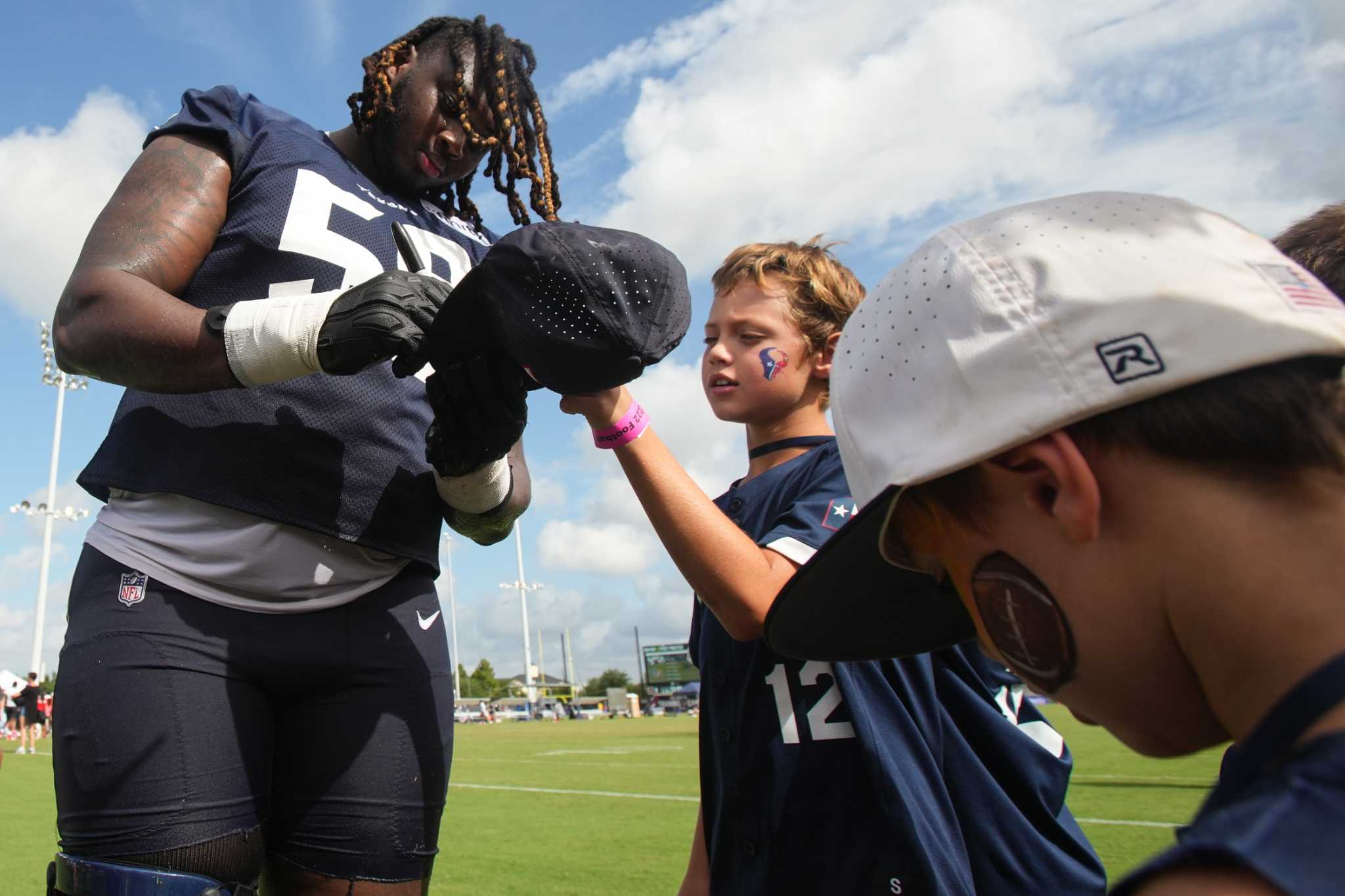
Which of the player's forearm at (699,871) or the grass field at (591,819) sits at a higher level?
the player's forearm at (699,871)

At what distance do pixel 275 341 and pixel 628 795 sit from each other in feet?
31.6

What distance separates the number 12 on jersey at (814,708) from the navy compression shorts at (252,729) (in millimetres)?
709

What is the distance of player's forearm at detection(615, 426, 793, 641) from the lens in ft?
6.31

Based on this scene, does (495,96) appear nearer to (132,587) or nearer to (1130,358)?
(132,587)

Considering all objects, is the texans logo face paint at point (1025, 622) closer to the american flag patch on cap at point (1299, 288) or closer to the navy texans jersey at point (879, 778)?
the american flag patch on cap at point (1299, 288)

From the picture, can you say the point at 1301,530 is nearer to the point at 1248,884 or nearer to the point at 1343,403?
the point at 1343,403

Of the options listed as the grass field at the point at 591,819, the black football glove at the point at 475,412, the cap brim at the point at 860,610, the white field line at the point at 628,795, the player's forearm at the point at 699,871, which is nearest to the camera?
the cap brim at the point at 860,610

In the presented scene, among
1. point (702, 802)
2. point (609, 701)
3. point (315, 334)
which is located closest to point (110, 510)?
point (315, 334)

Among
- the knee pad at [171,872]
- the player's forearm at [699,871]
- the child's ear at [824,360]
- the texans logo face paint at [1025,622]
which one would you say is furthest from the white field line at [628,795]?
the texans logo face paint at [1025,622]

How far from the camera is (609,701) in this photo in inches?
2744

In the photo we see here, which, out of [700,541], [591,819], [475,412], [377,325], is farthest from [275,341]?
[591,819]

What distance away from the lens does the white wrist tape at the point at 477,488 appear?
81.1 inches

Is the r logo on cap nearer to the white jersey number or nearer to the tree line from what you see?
the white jersey number

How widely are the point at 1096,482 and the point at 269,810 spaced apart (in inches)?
64.2
